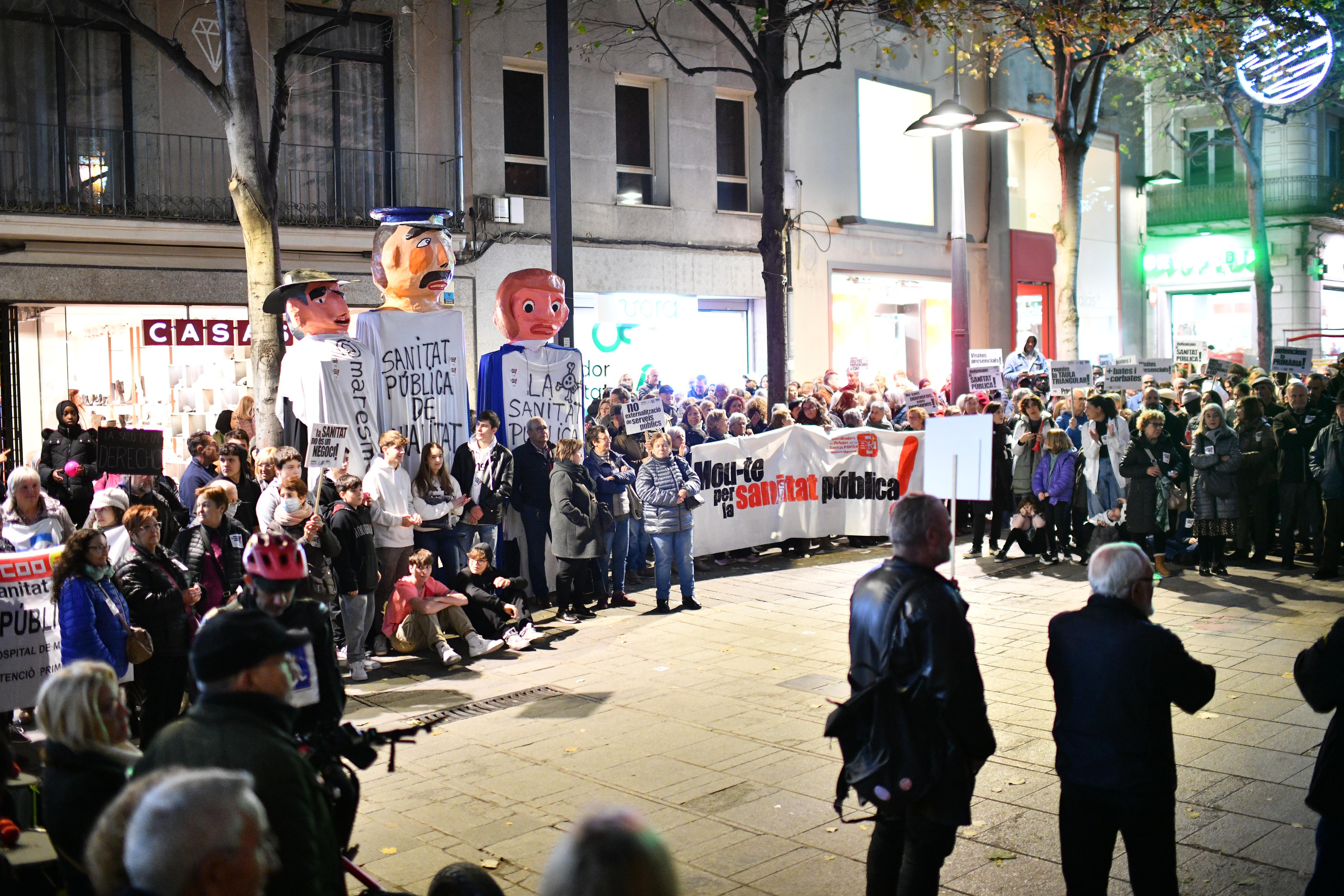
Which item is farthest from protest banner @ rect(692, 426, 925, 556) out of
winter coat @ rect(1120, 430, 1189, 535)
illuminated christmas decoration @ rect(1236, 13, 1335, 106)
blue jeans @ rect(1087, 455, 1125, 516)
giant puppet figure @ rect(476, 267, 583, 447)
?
illuminated christmas decoration @ rect(1236, 13, 1335, 106)

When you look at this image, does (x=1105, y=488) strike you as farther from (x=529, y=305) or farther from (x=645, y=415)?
(x=529, y=305)

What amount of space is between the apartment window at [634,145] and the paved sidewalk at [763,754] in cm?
1232

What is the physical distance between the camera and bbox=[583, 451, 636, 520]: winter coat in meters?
12.5

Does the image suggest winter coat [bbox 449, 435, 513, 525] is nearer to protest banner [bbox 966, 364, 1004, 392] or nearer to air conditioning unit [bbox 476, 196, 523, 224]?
air conditioning unit [bbox 476, 196, 523, 224]

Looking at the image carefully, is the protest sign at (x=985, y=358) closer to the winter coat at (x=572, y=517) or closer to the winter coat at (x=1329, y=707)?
the winter coat at (x=572, y=517)

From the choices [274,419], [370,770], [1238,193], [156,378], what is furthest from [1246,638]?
[1238,193]

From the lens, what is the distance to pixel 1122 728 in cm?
437

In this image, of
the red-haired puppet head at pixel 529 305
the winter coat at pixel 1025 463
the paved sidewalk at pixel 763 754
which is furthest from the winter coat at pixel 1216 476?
the red-haired puppet head at pixel 529 305

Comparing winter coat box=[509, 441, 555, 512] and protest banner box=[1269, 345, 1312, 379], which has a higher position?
protest banner box=[1269, 345, 1312, 379]

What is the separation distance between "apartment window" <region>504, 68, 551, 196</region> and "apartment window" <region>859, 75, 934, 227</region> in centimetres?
791

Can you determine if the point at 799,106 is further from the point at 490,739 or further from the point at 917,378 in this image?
the point at 490,739

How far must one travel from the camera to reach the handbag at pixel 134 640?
23.1ft

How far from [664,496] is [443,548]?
88.5 inches

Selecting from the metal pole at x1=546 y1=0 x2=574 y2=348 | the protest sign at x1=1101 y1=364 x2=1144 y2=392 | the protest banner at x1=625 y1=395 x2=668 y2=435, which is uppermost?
the metal pole at x1=546 y1=0 x2=574 y2=348
